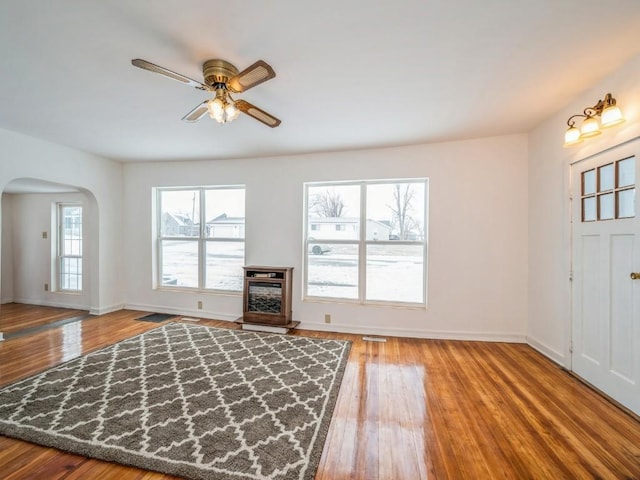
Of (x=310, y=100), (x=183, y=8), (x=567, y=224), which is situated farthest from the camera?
(x=567, y=224)

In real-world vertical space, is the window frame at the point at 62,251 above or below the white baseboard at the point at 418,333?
above

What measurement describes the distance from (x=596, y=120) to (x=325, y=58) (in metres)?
2.33

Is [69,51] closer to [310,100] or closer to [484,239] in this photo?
[310,100]

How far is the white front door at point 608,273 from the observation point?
2.16 m

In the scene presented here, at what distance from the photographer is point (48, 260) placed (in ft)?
18.1

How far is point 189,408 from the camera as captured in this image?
2.17 m

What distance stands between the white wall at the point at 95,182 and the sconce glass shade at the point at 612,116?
6.35m

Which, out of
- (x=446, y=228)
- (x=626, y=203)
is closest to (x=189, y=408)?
(x=446, y=228)

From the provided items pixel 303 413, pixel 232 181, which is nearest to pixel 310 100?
pixel 232 181

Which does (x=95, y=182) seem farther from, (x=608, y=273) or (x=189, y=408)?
(x=608, y=273)

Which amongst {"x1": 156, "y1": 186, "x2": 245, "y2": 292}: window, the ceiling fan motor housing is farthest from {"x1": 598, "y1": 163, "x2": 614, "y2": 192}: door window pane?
{"x1": 156, "y1": 186, "x2": 245, "y2": 292}: window

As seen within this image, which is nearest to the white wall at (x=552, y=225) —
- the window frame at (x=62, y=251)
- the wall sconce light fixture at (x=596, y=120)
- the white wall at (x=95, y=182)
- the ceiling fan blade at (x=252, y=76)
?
the wall sconce light fixture at (x=596, y=120)

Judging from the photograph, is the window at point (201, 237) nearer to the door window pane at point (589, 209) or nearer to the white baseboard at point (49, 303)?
the white baseboard at point (49, 303)

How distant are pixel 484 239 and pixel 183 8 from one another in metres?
3.88
